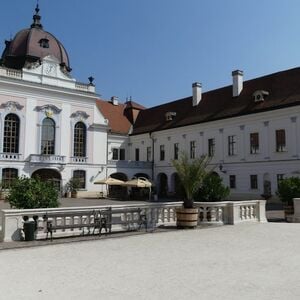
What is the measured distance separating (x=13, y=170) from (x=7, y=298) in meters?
31.6

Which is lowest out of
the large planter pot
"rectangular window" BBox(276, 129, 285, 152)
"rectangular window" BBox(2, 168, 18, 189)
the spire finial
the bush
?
the large planter pot

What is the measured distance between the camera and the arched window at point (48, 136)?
3791 centimetres

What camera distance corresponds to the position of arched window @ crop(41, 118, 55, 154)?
124 ft

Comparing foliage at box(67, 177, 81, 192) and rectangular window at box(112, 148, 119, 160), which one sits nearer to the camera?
foliage at box(67, 177, 81, 192)

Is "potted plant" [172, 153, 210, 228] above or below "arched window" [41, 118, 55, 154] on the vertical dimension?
below

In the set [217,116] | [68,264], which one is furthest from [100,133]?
[68,264]

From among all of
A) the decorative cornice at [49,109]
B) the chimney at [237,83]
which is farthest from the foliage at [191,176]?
the decorative cornice at [49,109]

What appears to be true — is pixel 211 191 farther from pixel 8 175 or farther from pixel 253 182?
pixel 8 175

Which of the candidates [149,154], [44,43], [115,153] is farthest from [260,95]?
[44,43]

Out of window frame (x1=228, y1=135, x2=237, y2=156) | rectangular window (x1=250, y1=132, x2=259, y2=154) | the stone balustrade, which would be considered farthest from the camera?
window frame (x1=228, y1=135, x2=237, y2=156)

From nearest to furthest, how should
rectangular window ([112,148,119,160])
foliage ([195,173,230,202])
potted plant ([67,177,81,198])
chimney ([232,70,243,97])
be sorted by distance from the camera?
foliage ([195,173,230,202])
chimney ([232,70,243,97])
potted plant ([67,177,81,198])
rectangular window ([112,148,119,160])

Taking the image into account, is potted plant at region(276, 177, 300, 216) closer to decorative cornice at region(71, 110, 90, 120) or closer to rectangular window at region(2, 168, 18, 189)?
rectangular window at region(2, 168, 18, 189)

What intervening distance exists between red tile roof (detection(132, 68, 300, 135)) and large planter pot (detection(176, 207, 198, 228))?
1960 centimetres

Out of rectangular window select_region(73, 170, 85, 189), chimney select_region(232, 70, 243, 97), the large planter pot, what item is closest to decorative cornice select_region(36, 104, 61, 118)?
rectangular window select_region(73, 170, 85, 189)
